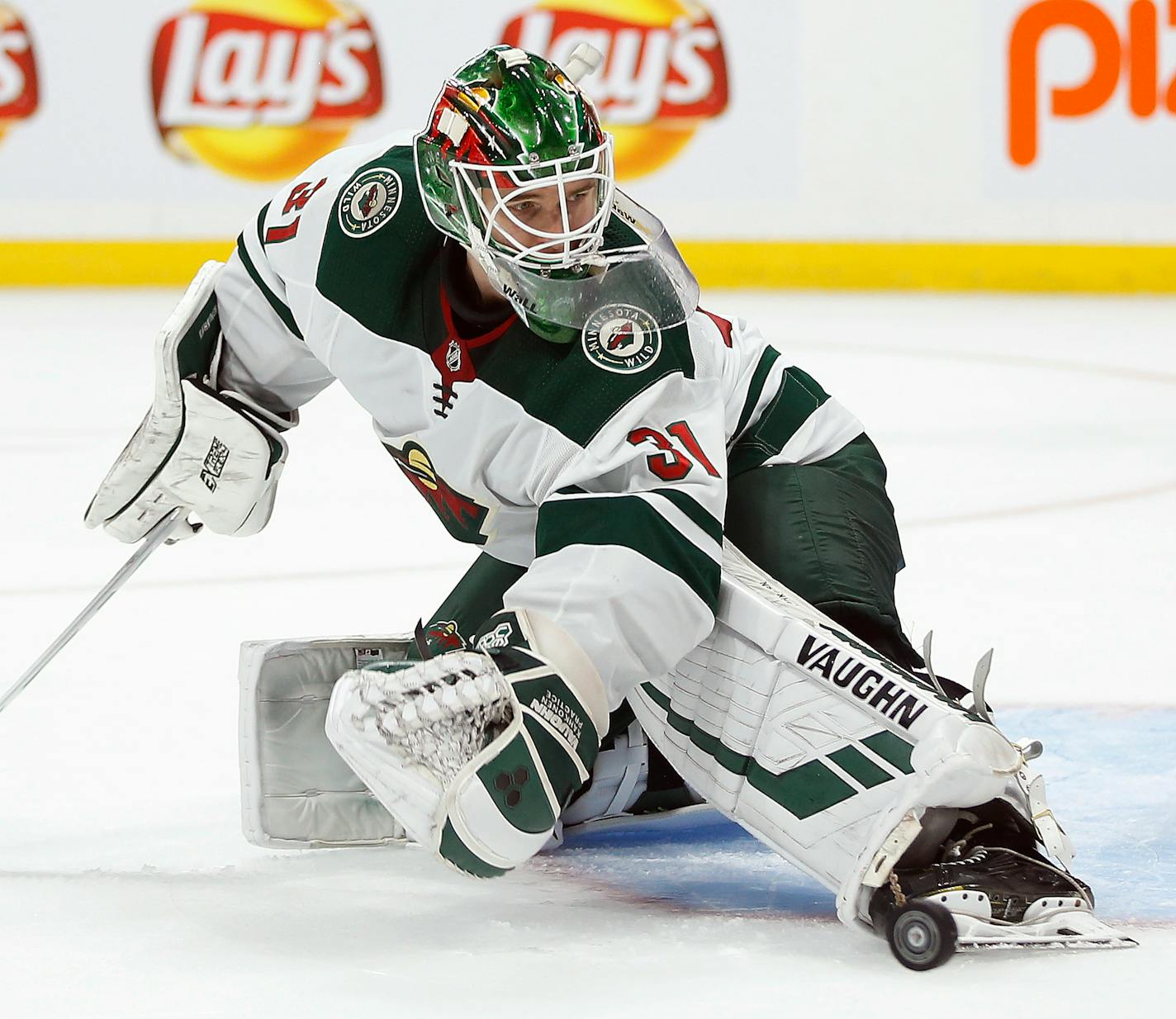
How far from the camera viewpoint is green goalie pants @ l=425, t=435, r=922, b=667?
79.0 inches

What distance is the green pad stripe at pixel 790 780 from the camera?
1827mm

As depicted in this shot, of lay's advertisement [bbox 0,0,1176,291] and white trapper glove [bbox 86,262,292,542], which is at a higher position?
lay's advertisement [bbox 0,0,1176,291]

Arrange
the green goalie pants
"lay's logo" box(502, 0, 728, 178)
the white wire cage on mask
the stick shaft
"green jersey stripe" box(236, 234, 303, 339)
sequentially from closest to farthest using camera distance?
the white wire cage on mask < the green goalie pants < "green jersey stripe" box(236, 234, 303, 339) < the stick shaft < "lay's logo" box(502, 0, 728, 178)

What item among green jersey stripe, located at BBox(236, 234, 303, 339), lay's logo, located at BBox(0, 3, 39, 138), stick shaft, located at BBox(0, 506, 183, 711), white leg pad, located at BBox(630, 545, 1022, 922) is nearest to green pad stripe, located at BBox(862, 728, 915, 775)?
white leg pad, located at BBox(630, 545, 1022, 922)

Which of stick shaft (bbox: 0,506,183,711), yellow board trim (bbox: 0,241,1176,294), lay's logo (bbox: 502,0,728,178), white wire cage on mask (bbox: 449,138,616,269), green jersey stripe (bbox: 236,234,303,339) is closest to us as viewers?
white wire cage on mask (bbox: 449,138,616,269)

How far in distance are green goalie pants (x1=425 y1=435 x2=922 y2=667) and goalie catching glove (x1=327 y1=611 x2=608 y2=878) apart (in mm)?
329

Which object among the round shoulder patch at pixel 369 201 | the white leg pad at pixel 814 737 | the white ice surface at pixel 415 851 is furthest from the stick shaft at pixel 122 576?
the white leg pad at pixel 814 737

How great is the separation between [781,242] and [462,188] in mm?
5164

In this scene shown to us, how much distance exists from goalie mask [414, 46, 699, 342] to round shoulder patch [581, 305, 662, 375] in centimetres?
1

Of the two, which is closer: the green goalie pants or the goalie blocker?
the goalie blocker

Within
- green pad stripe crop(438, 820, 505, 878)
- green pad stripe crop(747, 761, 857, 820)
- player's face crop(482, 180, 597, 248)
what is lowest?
green pad stripe crop(438, 820, 505, 878)

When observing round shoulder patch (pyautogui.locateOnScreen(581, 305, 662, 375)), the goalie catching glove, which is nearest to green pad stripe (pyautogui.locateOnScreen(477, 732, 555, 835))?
the goalie catching glove

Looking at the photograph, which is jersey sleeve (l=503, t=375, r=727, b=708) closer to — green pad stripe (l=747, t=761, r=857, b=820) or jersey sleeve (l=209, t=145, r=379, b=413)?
green pad stripe (l=747, t=761, r=857, b=820)

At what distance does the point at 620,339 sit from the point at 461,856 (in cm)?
52
